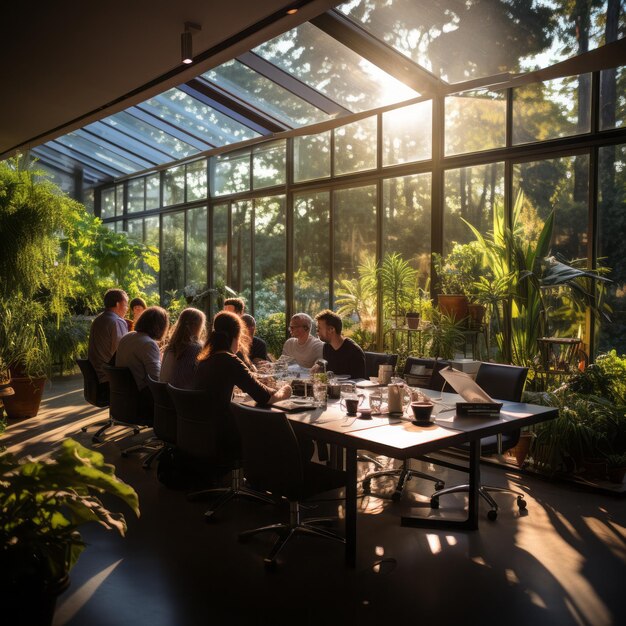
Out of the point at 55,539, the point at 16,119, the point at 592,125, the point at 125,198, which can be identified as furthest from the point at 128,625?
the point at 125,198

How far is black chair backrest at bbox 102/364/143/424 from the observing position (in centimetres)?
562

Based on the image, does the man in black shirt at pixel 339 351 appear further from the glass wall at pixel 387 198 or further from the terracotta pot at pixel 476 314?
the glass wall at pixel 387 198

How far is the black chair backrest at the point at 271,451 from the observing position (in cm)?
347

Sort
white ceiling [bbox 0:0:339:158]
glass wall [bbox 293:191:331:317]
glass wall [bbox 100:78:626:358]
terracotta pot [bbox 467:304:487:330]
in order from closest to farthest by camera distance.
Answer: white ceiling [bbox 0:0:339:158]
glass wall [bbox 100:78:626:358]
terracotta pot [bbox 467:304:487:330]
glass wall [bbox 293:191:331:317]

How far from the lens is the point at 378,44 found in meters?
6.99

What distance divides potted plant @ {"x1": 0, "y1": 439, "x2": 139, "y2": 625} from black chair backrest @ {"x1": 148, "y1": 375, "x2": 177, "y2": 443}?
2561 mm

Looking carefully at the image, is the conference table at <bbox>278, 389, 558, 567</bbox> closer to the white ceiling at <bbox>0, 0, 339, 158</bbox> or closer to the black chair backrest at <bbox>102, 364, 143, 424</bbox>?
the black chair backrest at <bbox>102, 364, 143, 424</bbox>

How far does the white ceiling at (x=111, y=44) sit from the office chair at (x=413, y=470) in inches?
114

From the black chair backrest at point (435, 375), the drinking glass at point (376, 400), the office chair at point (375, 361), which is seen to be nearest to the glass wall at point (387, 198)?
the black chair backrest at point (435, 375)

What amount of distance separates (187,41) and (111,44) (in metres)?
0.52

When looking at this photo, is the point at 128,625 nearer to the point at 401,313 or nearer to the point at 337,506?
the point at 337,506

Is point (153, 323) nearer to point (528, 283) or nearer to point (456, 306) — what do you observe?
point (456, 306)

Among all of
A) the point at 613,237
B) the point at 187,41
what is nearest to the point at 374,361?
the point at 613,237

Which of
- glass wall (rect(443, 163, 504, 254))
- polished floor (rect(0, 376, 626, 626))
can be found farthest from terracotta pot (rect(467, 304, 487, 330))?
polished floor (rect(0, 376, 626, 626))
